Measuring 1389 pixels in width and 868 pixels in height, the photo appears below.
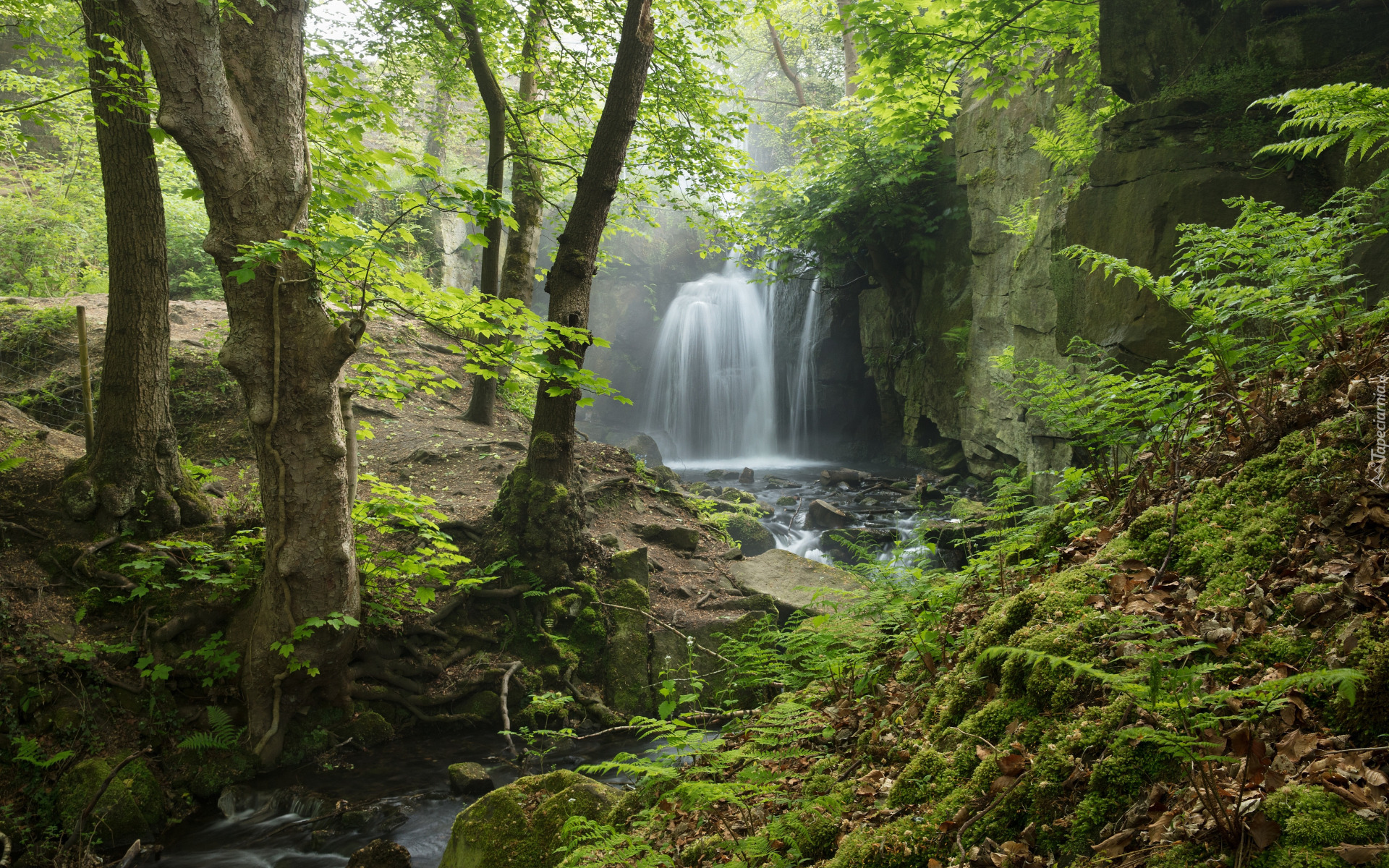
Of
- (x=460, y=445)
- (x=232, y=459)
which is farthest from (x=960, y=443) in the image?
(x=232, y=459)

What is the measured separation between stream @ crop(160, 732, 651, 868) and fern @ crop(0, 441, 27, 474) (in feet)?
11.3

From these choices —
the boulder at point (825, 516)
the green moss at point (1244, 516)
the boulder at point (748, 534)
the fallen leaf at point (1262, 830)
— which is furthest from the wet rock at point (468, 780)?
the boulder at point (825, 516)

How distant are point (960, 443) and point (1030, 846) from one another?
13.8 m

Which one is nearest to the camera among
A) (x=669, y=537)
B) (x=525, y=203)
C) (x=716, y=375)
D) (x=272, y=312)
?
(x=272, y=312)

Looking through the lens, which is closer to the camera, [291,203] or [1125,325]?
[291,203]

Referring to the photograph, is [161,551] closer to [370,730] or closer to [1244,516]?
[370,730]

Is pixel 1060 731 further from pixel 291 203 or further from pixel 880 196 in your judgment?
pixel 880 196

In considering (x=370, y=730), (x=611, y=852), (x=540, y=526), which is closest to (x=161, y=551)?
(x=370, y=730)

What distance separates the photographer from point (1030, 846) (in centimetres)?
158

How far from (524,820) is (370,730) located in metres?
3.12

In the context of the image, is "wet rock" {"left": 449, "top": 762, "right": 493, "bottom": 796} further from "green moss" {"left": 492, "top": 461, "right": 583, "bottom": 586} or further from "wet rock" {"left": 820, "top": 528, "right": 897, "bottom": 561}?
"wet rock" {"left": 820, "top": 528, "right": 897, "bottom": 561}

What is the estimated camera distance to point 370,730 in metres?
5.73

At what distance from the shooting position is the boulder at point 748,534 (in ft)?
34.4

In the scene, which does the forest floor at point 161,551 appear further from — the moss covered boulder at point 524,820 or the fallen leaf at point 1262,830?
the fallen leaf at point 1262,830
